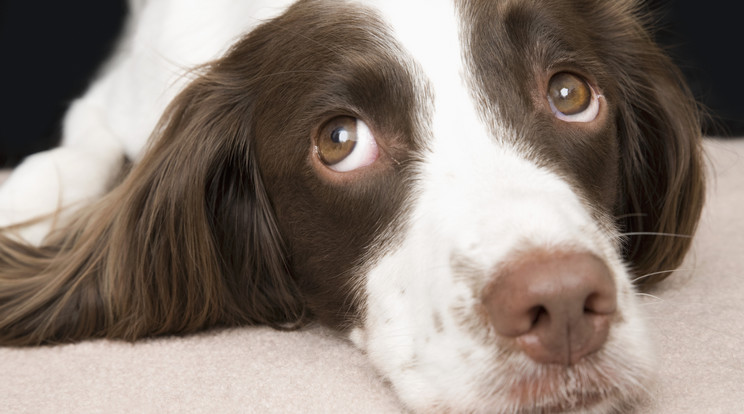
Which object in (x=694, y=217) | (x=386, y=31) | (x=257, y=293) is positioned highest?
(x=386, y=31)

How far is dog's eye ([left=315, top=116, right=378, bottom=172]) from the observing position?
2.13 meters

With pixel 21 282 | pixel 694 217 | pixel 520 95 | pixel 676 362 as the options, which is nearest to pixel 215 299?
pixel 21 282

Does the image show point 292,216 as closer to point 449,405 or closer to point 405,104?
point 405,104

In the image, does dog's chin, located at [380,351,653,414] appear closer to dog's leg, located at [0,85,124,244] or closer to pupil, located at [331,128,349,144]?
pupil, located at [331,128,349,144]

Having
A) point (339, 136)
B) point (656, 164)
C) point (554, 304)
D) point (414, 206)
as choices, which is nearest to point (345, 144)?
→ point (339, 136)

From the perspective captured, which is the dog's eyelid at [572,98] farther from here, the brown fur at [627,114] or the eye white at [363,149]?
the eye white at [363,149]

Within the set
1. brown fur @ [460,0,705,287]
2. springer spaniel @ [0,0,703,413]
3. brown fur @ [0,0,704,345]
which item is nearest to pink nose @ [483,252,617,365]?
springer spaniel @ [0,0,703,413]

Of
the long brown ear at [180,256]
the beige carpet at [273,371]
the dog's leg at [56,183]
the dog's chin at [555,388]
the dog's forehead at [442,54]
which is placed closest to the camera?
the dog's chin at [555,388]

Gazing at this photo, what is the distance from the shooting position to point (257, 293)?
8.22 feet

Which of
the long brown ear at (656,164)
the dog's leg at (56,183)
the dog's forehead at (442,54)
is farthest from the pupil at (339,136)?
the dog's leg at (56,183)

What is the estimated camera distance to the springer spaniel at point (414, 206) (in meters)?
A: 1.68

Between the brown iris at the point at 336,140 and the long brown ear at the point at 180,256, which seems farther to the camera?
the long brown ear at the point at 180,256

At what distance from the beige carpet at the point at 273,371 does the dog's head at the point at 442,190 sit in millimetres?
92

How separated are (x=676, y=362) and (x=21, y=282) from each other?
5.83ft
